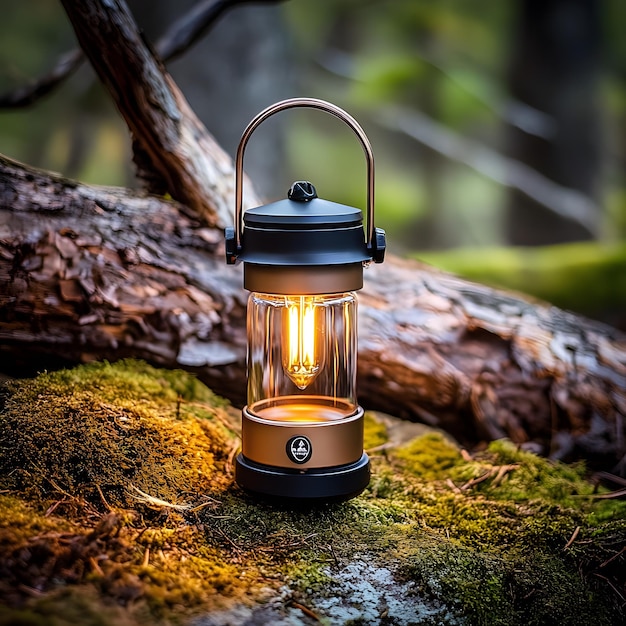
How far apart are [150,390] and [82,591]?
2.84 feet

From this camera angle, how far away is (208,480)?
2.09 meters

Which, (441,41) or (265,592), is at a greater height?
(441,41)

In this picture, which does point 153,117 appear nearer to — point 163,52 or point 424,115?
point 163,52

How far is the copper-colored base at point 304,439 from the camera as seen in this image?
1970mm

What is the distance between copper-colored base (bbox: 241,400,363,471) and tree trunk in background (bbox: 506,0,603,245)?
490 centimetres

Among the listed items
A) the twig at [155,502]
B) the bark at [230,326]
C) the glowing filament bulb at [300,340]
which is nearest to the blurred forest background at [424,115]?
the bark at [230,326]

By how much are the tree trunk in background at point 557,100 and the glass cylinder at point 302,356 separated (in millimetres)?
4601

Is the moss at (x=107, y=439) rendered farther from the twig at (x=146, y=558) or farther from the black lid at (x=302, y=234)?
the black lid at (x=302, y=234)

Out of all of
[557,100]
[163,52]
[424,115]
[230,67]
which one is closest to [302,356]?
[163,52]

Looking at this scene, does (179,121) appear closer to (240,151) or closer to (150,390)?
(240,151)

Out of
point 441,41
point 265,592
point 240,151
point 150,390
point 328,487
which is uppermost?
point 441,41

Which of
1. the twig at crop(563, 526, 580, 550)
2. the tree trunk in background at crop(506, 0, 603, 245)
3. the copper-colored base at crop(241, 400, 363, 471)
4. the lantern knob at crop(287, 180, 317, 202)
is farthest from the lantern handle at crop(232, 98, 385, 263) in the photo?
the tree trunk in background at crop(506, 0, 603, 245)

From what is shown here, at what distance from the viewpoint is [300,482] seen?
196 centimetres

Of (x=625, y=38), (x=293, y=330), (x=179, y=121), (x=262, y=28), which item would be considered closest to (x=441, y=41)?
(x=625, y=38)
